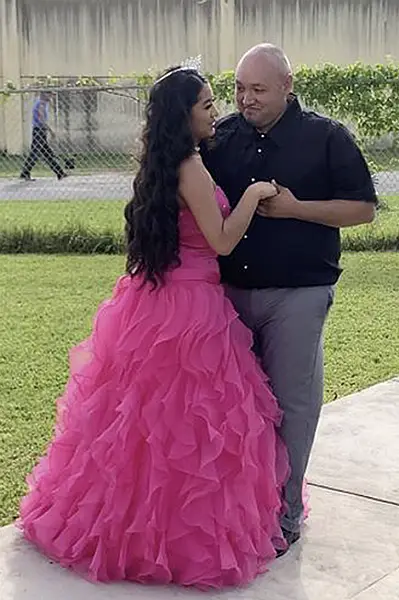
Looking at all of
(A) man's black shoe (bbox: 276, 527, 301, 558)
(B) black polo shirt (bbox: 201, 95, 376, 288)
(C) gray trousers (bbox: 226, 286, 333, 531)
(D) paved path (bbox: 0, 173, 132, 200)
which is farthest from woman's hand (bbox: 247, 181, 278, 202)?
(D) paved path (bbox: 0, 173, 132, 200)

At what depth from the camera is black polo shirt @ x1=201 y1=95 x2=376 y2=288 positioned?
148 inches

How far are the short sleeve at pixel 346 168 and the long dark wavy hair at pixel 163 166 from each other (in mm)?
520

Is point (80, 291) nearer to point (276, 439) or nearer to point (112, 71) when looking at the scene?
point (276, 439)

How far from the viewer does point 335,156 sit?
3.73 m

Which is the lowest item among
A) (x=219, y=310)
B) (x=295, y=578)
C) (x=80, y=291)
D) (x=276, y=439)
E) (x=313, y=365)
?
(x=80, y=291)

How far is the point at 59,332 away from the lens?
24.3 feet

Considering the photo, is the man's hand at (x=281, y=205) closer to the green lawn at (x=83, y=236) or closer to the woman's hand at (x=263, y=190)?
the woman's hand at (x=263, y=190)

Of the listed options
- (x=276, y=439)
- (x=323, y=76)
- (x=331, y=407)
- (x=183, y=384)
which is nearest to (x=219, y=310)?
(x=183, y=384)

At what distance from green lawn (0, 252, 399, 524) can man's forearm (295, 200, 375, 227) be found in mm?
1807

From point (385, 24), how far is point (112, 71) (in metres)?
6.85

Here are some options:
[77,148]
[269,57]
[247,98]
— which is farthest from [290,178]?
[77,148]

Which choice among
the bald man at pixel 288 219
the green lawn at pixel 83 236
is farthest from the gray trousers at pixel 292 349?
the green lawn at pixel 83 236

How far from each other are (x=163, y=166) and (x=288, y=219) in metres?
0.52

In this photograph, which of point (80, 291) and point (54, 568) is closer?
point (54, 568)
